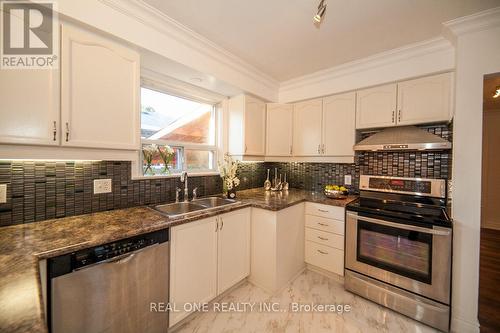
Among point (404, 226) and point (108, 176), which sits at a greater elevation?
point (108, 176)

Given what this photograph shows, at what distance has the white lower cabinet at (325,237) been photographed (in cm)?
215

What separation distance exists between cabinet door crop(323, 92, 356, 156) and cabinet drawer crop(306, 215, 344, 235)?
84 centimetres

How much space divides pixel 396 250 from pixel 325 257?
2.37 ft

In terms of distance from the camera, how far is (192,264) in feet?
5.23

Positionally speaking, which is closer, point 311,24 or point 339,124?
point 311,24

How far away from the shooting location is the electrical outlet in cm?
159

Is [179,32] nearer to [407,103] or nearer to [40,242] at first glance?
[40,242]

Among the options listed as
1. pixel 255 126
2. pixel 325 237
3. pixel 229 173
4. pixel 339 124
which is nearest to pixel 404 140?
pixel 339 124

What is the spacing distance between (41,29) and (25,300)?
145 centimetres

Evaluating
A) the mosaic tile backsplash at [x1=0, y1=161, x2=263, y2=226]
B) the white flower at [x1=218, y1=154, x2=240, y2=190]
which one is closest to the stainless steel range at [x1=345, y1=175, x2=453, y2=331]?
the white flower at [x1=218, y1=154, x2=240, y2=190]

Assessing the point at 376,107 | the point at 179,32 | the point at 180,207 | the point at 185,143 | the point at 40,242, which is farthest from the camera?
Result: the point at 185,143

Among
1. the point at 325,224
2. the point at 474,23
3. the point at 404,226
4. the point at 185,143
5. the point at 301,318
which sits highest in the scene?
the point at 474,23

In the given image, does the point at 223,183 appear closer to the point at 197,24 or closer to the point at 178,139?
the point at 178,139

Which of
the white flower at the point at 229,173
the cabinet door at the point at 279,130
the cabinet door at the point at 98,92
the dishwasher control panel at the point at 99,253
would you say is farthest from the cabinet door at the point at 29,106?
the cabinet door at the point at 279,130
